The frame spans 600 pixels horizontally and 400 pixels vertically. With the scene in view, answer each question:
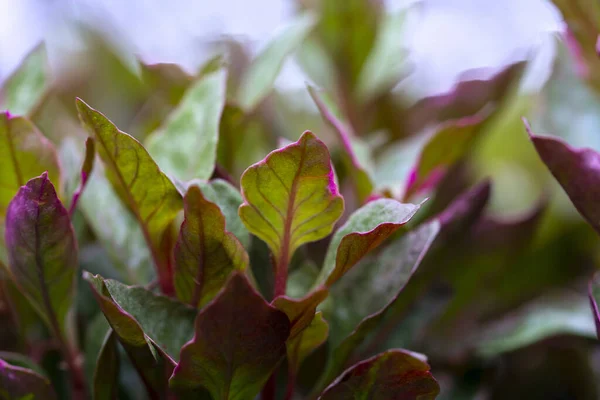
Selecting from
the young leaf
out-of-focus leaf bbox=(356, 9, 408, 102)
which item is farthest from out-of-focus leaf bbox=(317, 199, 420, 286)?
out-of-focus leaf bbox=(356, 9, 408, 102)

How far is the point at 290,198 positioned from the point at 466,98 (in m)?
0.40

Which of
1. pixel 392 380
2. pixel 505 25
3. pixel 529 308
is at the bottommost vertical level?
pixel 505 25

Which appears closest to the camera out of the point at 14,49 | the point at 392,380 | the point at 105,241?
the point at 392,380

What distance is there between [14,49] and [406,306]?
1707 millimetres

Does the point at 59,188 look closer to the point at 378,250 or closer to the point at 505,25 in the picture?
the point at 378,250

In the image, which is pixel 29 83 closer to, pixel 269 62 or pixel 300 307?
pixel 269 62

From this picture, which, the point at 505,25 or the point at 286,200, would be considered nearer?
the point at 286,200

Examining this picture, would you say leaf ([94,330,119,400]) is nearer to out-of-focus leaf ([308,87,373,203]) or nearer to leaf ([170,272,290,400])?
leaf ([170,272,290,400])

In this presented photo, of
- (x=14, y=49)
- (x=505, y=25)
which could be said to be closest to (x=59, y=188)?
(x=14, y=49)

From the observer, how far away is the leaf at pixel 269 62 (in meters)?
0.57

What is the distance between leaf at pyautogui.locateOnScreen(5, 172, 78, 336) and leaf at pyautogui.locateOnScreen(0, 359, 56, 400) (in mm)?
51

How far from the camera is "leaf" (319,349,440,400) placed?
14.6 inches

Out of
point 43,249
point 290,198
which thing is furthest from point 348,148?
point 43,249

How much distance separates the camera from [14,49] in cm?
182
